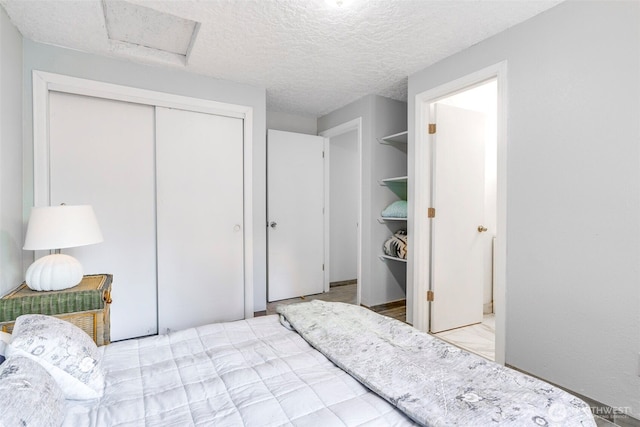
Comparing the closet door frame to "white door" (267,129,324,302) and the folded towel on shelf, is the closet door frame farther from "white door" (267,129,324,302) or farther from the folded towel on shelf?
the folded towel on shelf

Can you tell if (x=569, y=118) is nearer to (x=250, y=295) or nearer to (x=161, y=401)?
(x=161, y=401)

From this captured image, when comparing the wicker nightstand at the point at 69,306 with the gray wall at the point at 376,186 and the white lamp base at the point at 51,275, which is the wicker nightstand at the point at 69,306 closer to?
the white lamp base at the point at 51,275

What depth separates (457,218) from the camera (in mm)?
2854

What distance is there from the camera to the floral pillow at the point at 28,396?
0.72 meters

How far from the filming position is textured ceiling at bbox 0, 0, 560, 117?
181cm

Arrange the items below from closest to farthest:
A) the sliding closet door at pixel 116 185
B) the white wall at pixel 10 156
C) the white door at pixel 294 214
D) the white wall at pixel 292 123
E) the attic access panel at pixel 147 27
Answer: the white wall at pixel 10 156, the attic access panel at pixel 147 27, the sliding closet door at pixel 116 185, the white door at pixel 294 214, the white wall at pixel 292 123

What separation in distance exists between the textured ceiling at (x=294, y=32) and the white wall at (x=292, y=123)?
1.04m

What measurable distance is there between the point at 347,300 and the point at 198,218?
6.54ft

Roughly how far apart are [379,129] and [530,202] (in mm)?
1791

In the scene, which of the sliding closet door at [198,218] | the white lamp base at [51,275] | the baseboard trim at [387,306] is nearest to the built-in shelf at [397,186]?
the baseboard trim at [387,306]

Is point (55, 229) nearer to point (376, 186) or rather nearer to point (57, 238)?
point (57, 238)

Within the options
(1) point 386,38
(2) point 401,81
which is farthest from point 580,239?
(2) point 401,81

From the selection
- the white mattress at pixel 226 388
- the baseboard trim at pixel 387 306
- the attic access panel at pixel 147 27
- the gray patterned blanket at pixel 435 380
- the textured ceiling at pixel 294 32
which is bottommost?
the baseboard trim at pixel 387 306

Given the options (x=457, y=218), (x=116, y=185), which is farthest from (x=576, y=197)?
(x=116, y=185)
